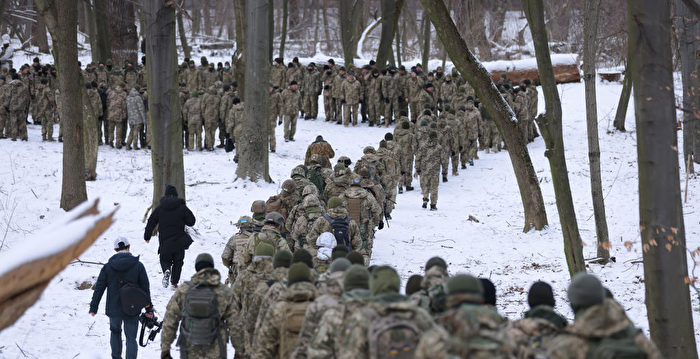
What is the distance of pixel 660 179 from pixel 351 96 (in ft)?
63.0

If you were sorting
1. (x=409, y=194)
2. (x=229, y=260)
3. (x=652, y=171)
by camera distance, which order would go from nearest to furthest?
(x=652, y=171), (x=229, y=260), (x=409, y=194)

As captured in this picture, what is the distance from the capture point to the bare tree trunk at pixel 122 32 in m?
30.8

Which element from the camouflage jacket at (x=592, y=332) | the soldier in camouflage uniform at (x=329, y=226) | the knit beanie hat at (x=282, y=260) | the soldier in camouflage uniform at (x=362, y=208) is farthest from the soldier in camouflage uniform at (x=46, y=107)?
the camouflage jacket at (x=592, y=332)

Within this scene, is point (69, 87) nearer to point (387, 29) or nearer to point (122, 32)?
point (387, 29)

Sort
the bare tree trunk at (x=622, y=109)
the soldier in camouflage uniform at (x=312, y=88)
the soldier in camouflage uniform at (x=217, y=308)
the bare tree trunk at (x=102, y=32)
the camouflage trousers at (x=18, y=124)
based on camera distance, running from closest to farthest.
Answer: the soldier in camouflage uniform at (x=217, y=308) < the camouflage trousers at (x=18, y=124) < the bare tree trunk at (x=622, y=109) < the soldier in camouflage uniform at (x=312, y=88) < the bare tree trunk at (x=102, y=32)

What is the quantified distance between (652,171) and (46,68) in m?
21.2

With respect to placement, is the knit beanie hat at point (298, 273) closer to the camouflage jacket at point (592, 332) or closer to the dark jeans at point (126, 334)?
the camouflage jacket at point (592, 332)

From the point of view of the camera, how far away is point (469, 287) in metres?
4.34

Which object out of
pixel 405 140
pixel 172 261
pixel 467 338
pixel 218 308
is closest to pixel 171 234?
pixel 172 261

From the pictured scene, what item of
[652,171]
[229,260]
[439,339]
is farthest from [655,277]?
[229,260]

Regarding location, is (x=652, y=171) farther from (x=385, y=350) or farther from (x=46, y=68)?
(x=46, y=68)

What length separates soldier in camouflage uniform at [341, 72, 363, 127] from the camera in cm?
2530

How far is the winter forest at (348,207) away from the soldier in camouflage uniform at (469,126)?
87mm

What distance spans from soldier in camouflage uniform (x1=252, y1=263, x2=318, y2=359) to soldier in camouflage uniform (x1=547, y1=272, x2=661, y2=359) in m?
2.26
